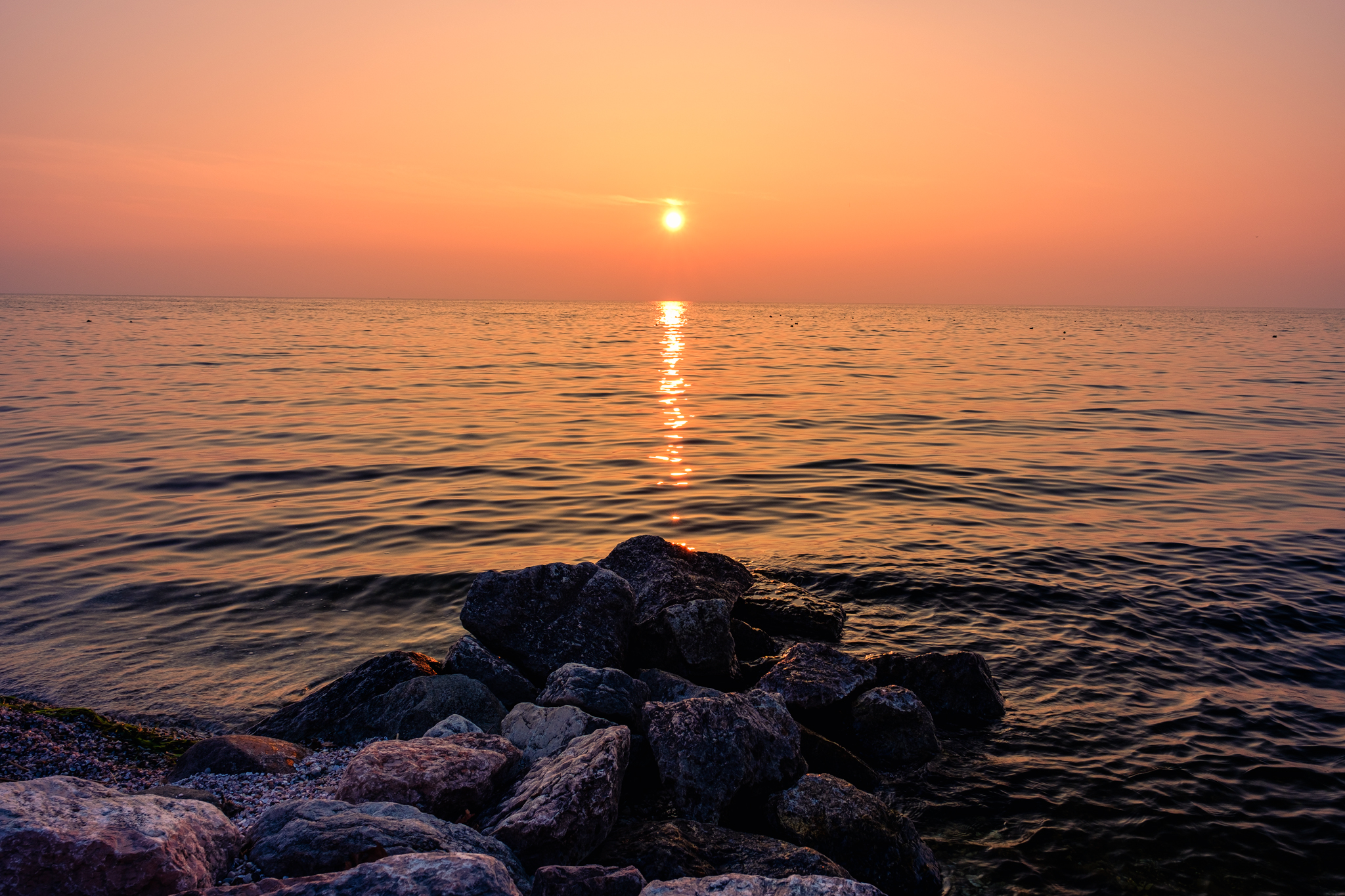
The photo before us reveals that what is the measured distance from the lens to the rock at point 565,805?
15.9ft

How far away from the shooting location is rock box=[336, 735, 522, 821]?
16.9 ft

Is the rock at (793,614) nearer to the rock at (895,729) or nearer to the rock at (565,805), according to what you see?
the rock at (895,729)

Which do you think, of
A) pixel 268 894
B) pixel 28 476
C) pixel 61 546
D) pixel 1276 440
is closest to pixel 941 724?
pixel 268 894

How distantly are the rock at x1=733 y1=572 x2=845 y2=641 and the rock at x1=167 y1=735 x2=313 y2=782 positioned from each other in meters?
5.46

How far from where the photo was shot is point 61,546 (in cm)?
1297

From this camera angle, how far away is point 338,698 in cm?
726

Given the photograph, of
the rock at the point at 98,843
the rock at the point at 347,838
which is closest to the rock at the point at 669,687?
the rock at the point at 347,838

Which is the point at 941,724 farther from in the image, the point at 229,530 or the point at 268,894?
the point at 229,530

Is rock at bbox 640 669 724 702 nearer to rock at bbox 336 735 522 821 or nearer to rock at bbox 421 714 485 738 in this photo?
rock at bbox 421 714 485 738

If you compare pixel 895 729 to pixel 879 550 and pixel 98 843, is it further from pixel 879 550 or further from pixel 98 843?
pixel 879 550

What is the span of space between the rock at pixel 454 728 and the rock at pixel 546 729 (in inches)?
12.8

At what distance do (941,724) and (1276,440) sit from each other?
22.0 meters

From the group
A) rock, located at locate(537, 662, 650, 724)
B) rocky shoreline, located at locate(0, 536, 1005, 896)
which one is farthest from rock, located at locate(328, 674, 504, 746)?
rock, located at locate(537, 662, 650, 724)

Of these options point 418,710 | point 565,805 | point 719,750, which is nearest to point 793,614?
point 719,750
